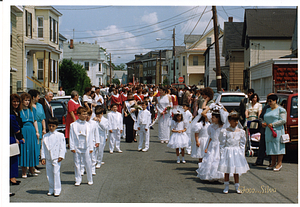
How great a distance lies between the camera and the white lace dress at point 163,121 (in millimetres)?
13391

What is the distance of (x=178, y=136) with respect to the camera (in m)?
9.54

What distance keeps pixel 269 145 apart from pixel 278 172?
70 centimetres

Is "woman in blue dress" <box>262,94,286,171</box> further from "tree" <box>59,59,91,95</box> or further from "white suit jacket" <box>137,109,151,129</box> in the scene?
"tree" <box>59,59,91,95</box>

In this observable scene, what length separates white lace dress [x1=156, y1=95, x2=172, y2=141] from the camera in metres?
13.4

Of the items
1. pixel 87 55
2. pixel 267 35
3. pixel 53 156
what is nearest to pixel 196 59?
pixel 87 55

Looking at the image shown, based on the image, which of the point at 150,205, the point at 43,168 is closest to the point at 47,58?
the point at 43,168

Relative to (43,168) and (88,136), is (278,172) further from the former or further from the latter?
(43,168)

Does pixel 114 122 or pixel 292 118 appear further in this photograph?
pixel 114 122

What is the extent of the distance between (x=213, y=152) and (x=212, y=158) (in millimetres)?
140

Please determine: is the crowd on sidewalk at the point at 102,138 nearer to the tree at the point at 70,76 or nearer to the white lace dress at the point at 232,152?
the white lace dress at the point at 232,152

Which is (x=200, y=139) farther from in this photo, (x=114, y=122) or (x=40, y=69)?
(x=40, y=69)

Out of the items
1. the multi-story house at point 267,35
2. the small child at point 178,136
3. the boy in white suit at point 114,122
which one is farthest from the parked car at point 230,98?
the multi-story house at point 267,35

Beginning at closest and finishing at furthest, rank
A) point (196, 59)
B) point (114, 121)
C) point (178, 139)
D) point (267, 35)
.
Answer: point (178, 139)
point (114, 121)
point (267, 35)
point (196, 59)

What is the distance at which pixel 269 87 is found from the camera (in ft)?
77.2
